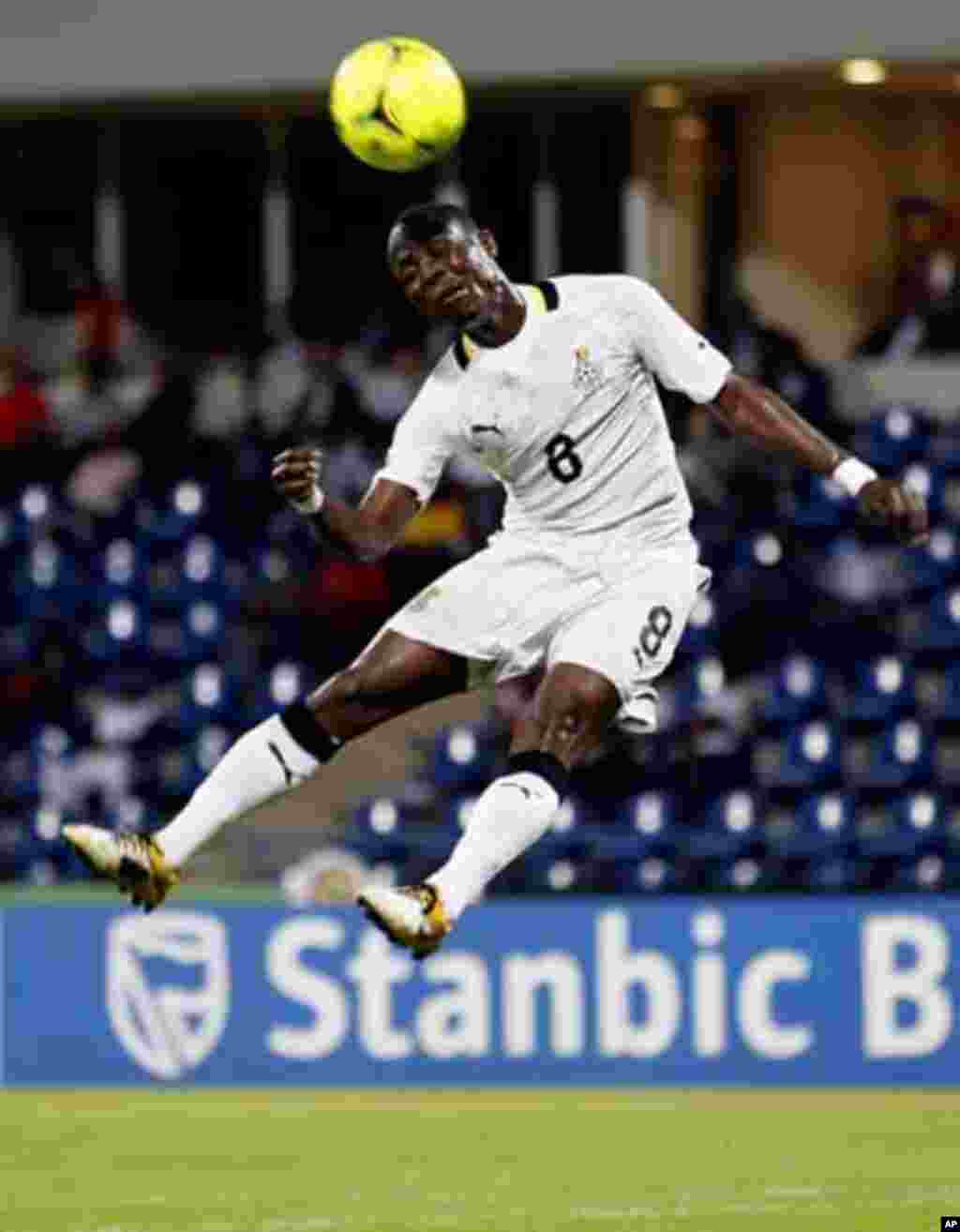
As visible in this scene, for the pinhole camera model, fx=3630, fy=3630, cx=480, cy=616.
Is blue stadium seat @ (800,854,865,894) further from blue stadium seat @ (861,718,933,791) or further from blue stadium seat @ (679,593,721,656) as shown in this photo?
blue stadium seat @ (679,593,721,656)

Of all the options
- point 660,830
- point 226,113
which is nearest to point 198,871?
point 660,830

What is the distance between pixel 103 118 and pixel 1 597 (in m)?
2.65

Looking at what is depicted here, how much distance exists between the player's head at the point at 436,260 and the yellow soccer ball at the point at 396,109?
53cm

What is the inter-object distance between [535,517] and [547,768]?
718 millimetres

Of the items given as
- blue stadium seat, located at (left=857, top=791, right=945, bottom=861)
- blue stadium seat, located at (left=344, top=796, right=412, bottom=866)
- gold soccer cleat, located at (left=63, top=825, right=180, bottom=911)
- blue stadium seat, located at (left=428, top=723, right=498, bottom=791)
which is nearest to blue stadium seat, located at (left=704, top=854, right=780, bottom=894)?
blue stadium seat, located at (left=857, top=791, right=945, bottom=861)

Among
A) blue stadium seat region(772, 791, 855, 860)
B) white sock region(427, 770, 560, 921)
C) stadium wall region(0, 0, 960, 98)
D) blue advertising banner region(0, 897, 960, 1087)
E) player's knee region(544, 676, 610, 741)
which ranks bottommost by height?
blue advertising banner region(0, 897, 960, 1087)

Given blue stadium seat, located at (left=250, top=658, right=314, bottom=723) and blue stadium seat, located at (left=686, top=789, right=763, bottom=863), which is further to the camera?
blue stadium seat, located at (left=250, top=658, right=314, bottom=723)

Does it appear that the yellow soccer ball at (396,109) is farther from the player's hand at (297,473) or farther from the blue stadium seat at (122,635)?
the blue stadium seat at (122,635)

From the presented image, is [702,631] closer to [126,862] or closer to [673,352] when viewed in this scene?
[673,352]

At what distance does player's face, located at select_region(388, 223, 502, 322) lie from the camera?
8.47 meters

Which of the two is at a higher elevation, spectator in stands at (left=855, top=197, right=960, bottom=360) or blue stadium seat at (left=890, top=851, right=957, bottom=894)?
spectator in stands at (left=855, top=197, right=960, bottom=360)

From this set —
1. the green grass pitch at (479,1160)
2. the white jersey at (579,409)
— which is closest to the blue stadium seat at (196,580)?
the green grass pitch at (479,1160)

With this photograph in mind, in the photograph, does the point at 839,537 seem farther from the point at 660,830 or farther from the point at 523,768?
the point at 523,768

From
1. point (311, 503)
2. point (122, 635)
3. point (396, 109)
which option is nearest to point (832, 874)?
point (122, 635)
